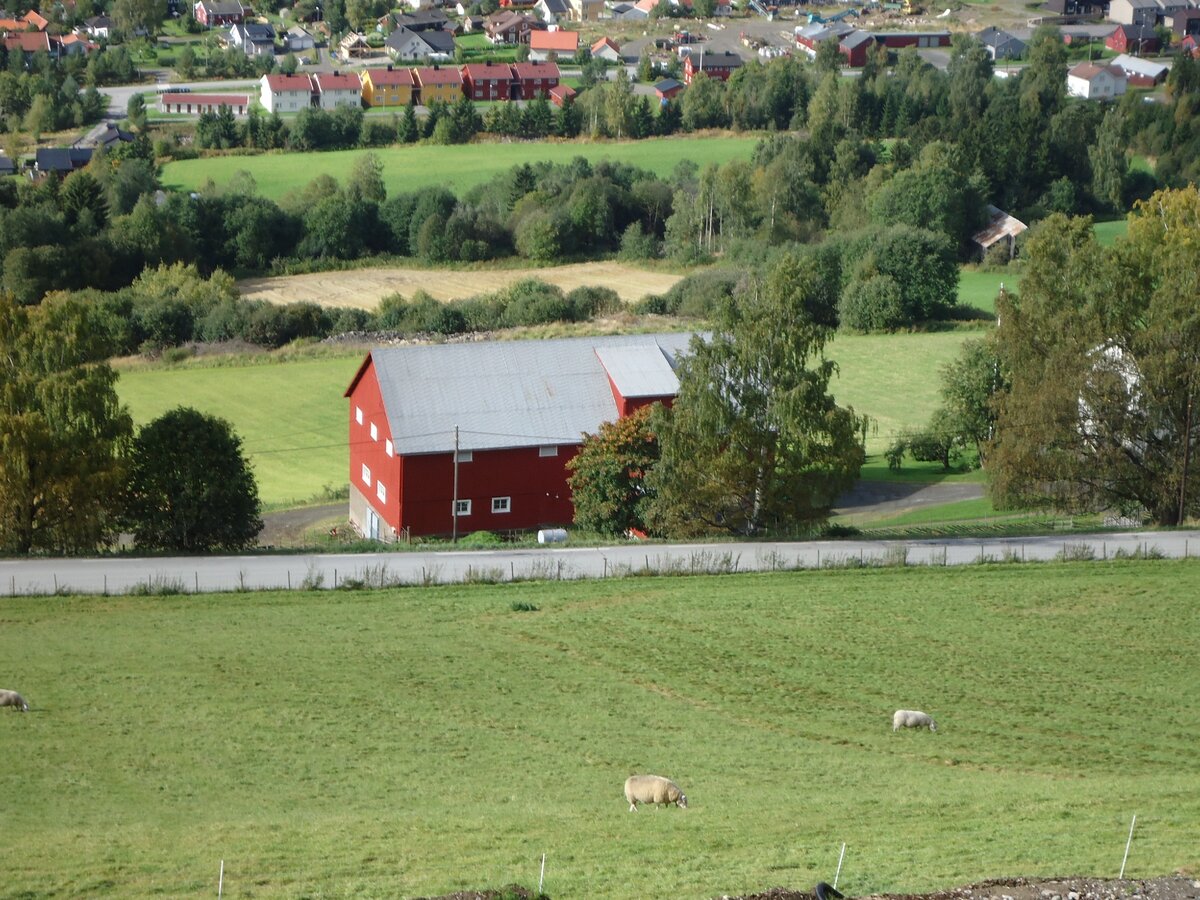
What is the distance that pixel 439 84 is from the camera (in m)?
107

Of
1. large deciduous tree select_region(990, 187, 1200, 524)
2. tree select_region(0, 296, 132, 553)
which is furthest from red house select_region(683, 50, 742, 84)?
tree select_region(0, 296, 132, 553)

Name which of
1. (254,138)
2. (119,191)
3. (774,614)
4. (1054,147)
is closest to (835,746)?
(774,614)

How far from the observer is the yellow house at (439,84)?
106188 millimetres

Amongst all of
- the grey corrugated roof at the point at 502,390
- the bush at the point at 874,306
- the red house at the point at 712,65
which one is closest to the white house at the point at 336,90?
the red house at the point at 712,65

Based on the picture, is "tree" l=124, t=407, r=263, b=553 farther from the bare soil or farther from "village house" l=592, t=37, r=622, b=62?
"village house" l=592, t=37, r=622, b=62

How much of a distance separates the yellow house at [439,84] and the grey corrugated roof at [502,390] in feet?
226

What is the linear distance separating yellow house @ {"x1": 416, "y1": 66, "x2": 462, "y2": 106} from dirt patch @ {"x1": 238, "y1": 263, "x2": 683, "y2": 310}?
105 ft

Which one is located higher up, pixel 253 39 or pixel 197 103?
pixel 253 39

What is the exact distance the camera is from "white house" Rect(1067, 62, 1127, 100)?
10838cm

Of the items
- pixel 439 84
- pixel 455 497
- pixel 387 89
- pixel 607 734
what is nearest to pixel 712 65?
pixel 439 84

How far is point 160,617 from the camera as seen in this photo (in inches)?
1002

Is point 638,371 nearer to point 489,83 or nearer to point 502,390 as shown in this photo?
point 502,390

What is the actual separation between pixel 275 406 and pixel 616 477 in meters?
20.6

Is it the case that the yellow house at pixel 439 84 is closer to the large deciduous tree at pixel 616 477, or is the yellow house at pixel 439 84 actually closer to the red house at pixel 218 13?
the red house at pixel 218 13
